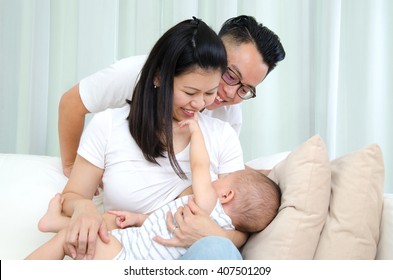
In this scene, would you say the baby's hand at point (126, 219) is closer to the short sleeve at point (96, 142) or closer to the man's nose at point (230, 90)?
the short sleeve at point (96, 142)

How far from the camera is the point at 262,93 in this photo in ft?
9.70

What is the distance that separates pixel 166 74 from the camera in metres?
1.55

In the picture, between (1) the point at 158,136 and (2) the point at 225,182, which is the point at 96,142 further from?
(2) the point at 225,182

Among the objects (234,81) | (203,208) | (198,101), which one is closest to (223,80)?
(234,81)

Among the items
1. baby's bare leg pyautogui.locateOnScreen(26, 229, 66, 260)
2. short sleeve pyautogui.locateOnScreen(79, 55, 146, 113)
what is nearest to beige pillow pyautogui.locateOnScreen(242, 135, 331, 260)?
baby's bare leg pyautogui.locateOnScreen(26, 229, 66, 260)

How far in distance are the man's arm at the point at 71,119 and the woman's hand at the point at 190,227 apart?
0.70 metres

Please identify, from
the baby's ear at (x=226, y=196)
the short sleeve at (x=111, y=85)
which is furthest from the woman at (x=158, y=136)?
the short sleeve at (x=111, y=85)

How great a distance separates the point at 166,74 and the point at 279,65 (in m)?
1.54

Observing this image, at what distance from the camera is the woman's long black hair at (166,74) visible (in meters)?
1.54

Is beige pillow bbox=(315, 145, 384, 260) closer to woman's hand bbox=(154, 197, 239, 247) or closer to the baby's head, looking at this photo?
the baby's head

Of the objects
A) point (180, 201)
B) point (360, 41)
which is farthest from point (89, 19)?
point (180, 201)

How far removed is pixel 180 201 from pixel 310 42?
177cm

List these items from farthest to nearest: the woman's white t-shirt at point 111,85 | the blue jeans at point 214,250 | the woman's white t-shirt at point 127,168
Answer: the woman's white t-shirt at point 111,85 < the woman's white t-shirt at point 127,168 < the blue jeans at point 214,250

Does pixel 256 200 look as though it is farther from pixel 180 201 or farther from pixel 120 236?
pixel 120 236
